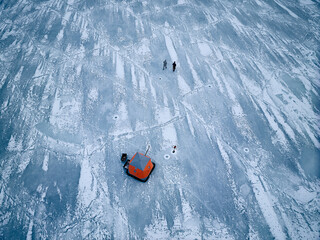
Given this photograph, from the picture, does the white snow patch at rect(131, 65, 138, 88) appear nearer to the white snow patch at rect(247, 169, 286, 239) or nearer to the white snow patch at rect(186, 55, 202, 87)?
the white snow patch at rect(186, 55, 202, 87)

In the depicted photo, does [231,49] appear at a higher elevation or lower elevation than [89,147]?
higher

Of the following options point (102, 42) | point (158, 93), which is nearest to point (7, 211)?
point (158, 93)

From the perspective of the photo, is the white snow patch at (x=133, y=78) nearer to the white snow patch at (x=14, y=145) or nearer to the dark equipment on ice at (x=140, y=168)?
the dark equipment on ice at (x=140, y=168)

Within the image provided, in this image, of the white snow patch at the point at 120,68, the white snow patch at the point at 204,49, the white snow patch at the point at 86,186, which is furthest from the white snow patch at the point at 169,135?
the white snow patch at the point at 204,49

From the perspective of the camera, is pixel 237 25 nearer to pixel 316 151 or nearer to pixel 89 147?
pixel 316 151

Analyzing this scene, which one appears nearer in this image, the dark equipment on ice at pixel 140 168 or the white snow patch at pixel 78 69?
the dark equipment on ice at pixel 140 168

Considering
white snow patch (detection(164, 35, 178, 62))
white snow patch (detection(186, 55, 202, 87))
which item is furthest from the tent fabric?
white snow patch (detection(164, 35, 178, 62))
